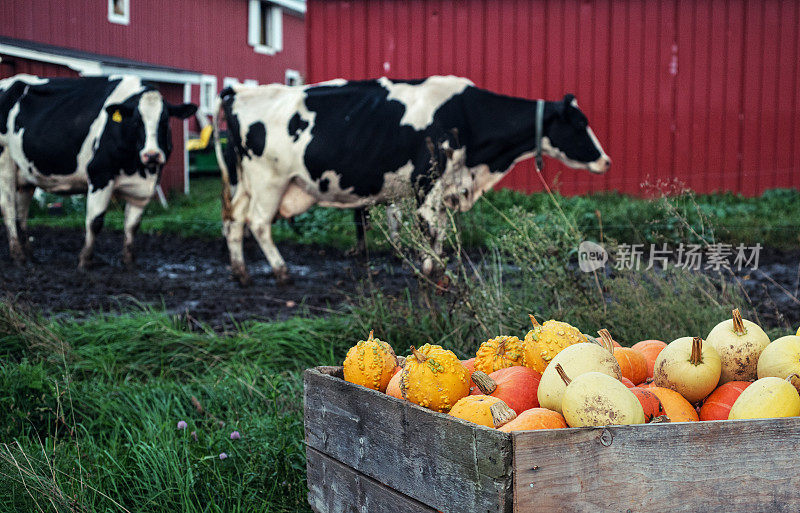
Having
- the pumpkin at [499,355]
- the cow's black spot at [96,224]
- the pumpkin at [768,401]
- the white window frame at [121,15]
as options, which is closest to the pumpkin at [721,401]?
the pumpkin at [768,401]

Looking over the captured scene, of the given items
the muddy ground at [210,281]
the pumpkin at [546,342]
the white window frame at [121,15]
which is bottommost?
the muddy ground at [210,281]

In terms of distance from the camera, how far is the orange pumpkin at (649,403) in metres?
2.19

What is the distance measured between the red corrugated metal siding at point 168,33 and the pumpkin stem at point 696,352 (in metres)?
15.4

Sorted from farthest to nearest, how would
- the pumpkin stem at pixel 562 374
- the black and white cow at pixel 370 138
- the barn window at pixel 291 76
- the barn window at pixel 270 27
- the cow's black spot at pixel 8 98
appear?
the barn window at pixel 291 76
the barn window at pixel 270 27
the cow's black spot at pixel 8 98
the black and white cow at pixel 370 138
the pumpkin stem at pixel 562 374

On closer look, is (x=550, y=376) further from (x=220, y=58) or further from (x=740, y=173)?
(x=220, y=58)

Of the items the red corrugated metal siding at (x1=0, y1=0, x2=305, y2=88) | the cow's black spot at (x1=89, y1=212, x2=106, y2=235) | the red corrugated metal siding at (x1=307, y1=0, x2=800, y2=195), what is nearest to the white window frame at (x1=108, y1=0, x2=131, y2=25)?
the red corrugated metal siding at (x1=0, y1=0, x2=305, y2=88)

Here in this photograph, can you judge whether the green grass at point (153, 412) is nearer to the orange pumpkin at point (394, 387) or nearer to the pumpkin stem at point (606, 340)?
the orange pumpkin at point (394, 387)

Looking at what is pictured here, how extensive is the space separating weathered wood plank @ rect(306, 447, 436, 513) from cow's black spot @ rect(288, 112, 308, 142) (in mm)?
5472

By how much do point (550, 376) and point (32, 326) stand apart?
11.5 feet

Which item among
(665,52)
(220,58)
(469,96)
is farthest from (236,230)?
(220,58)

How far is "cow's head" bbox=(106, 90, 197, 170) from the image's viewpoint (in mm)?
8703

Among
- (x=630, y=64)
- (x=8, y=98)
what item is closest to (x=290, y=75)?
(x=630, y=64)

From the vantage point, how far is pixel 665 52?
12188 mm

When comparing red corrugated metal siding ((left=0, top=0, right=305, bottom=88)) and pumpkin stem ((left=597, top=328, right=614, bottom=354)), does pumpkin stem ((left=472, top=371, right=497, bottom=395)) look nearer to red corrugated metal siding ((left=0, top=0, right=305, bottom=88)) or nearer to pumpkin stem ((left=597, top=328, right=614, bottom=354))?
pumpkin stem ((left=597, top=328, right=614, bottom=354))
